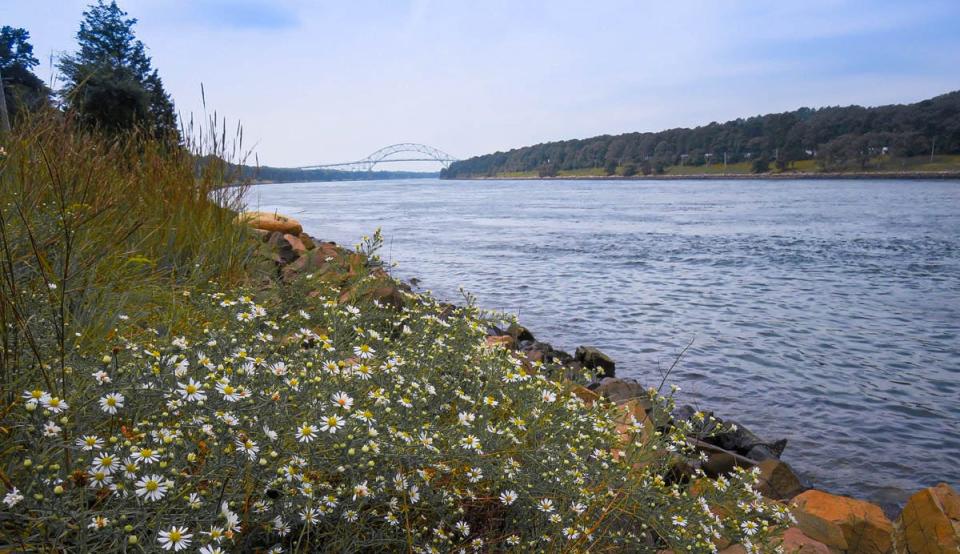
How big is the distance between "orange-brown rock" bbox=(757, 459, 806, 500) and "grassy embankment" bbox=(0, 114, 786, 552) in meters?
1.54

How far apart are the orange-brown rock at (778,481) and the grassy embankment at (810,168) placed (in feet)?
303

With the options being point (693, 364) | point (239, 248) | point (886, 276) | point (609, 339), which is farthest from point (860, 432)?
point (886, 276)

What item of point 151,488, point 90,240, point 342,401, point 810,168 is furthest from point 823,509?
point 810,168

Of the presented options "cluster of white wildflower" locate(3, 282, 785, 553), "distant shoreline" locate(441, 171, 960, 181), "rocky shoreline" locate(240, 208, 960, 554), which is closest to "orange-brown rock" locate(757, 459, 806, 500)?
"rocky shoreline" locate(240, 208, 960, 554)

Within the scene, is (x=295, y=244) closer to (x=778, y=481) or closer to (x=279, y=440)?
(x=778, y=481)

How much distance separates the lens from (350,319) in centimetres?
359

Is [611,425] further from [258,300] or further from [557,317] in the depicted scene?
[557,317]

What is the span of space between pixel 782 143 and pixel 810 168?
32.9ft

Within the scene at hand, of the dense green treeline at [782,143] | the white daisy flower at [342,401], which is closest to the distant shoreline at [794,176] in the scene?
the dense green treeline at [782,143]

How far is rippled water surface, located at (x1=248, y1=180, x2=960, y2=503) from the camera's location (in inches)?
266

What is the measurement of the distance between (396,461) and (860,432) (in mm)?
6286

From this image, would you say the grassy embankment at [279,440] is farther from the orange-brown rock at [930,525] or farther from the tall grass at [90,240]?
the orange-brown rock at [930,525]

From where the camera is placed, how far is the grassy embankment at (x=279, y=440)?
1934 mm

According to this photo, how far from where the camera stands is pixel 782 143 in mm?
109750
